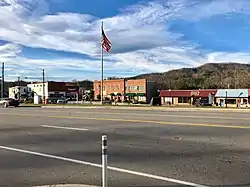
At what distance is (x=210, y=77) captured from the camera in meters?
126

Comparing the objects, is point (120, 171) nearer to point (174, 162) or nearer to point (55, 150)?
point (174, 162)

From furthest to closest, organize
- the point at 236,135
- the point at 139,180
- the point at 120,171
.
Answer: the point at 236,135, the point at 120,171, the point at 139,180

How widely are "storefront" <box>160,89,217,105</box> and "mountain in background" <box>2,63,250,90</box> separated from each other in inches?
663

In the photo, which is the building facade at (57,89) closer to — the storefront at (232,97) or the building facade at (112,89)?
the building facade at (112,89)

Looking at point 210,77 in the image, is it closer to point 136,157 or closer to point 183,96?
point 183,96

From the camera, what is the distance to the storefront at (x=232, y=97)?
265 feet

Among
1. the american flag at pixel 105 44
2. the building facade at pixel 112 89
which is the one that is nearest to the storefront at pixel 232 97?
the building facade at pixel 112 89

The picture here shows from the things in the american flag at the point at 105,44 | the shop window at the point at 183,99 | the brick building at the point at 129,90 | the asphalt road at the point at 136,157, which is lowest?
the asphalt road at the point at 136,157

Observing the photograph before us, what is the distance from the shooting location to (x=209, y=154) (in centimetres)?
923

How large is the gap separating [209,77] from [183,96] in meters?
35.2

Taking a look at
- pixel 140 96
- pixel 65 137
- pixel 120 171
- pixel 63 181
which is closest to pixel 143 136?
pixel 65 137

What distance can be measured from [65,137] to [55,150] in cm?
285

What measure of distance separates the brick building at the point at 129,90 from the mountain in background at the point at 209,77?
6587 millimetres

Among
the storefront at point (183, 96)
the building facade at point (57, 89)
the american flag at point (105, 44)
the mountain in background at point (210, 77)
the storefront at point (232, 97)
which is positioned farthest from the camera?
the building facade at point (57, 89)
